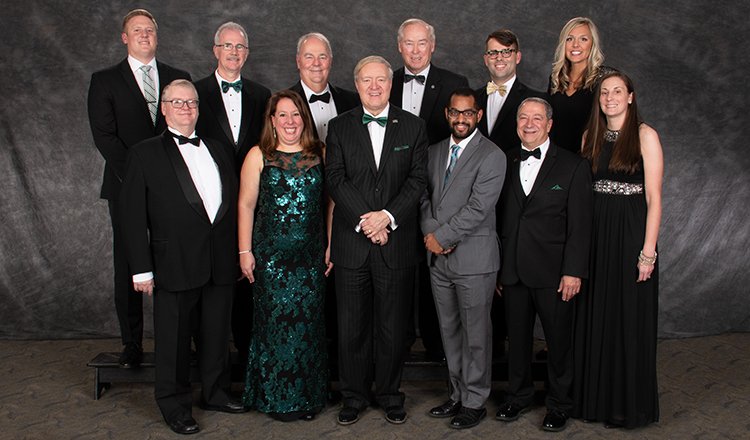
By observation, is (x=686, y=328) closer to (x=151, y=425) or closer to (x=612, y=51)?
(x=612, y=51)

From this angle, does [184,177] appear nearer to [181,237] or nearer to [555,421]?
[181,237]

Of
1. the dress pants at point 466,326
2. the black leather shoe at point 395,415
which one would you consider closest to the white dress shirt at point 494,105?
the dress pants at point 466,326

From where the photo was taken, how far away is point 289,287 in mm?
4168

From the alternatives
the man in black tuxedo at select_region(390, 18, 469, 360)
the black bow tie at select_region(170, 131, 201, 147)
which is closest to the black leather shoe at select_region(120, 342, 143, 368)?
the black bow tie at select_region(170, 131, 201, 147)

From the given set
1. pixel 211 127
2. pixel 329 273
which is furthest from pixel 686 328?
pixel 211 127

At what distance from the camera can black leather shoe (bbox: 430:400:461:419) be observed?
4.32 metres

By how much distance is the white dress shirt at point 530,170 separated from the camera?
412 cm

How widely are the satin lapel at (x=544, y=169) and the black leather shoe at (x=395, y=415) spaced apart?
1300 mm

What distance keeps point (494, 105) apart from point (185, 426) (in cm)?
246

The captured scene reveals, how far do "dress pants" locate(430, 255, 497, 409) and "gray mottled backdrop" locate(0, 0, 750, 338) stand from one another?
7.29 ft

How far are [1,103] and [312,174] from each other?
2.96 m

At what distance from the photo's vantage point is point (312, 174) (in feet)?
13.5

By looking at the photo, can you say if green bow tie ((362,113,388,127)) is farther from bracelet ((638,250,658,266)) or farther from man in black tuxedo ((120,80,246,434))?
bracelet ((638,250,658,266))

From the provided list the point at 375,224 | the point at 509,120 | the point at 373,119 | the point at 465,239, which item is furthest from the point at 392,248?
the point at 509,120
